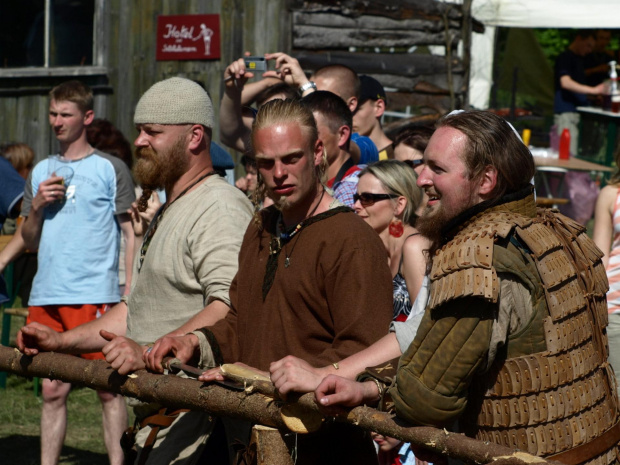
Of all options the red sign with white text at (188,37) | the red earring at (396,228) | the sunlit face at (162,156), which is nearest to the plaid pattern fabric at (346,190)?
the red earring at (396,228)

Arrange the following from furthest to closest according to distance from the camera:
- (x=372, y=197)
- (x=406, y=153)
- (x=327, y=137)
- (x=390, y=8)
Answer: (x=390, y=8)
(x=406, y=153)
(x=327, y=137)
(x=372, y=197)

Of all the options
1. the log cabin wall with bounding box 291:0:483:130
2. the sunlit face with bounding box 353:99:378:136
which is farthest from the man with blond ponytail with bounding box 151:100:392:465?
the log cabin wall with bounding box 291:0:483:130

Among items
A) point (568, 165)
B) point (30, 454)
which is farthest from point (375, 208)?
point (568, 165)

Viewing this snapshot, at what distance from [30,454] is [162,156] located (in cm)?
320

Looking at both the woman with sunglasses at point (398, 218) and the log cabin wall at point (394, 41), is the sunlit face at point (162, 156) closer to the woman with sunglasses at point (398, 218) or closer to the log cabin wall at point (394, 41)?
the woman with sunglasses at point (398, 218)

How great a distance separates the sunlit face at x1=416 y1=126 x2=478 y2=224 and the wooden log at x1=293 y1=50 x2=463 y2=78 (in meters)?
7.69

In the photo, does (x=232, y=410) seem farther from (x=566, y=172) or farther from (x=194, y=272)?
(x=566, y=172)

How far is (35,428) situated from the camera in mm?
6820

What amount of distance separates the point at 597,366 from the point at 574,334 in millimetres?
195

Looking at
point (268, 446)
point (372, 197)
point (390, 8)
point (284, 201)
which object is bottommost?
point (268, 446)

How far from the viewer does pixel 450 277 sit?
8.11 ft

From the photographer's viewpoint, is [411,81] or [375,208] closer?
[375,208]

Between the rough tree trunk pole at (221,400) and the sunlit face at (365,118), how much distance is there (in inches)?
119

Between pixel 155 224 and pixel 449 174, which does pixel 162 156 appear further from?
pixel 449 174
